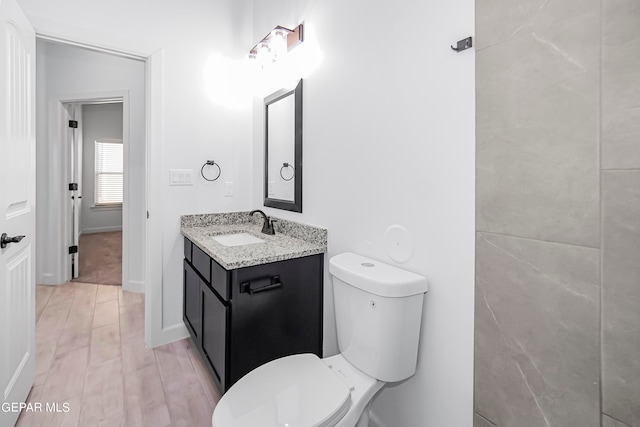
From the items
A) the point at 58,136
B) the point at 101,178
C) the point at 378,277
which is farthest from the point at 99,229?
the point at 378,277

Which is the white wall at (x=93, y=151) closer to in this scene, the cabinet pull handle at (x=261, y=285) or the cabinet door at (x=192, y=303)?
the cabinet door at (x=192, y=303)

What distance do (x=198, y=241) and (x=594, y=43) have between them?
1.76 meters

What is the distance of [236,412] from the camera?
3.00 feet

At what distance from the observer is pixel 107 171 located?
587cm

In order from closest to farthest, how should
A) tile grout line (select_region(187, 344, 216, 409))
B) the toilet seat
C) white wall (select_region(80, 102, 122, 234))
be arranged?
the toilet seat, tile grout line (select_region(187, 344, 216, 409)), white wall (select_region(80, 102, 122, 234))

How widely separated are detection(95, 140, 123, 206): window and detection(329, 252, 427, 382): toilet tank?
20.9ft

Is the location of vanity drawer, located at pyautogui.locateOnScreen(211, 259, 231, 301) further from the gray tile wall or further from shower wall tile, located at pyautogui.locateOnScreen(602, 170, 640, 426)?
shower wall tile, located at pyautogui.locateOnScreen(602, 170, 640, 426)

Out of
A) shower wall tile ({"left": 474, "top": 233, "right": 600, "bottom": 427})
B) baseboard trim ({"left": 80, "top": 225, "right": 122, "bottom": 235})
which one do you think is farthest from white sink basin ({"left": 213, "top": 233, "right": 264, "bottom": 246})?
baseboard trim ({"left": 80, "top": 225, "right": 122, "bottom": 235})

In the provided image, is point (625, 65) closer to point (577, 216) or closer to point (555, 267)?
point (577, 216)

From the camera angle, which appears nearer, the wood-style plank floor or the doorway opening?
the wood-style plank floor

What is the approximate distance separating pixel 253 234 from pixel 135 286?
1957mm

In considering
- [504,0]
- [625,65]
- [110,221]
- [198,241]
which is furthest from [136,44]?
[110,221]

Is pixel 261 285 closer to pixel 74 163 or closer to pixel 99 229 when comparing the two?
pixel 74 163

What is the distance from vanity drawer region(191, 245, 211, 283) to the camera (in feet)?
5.22
